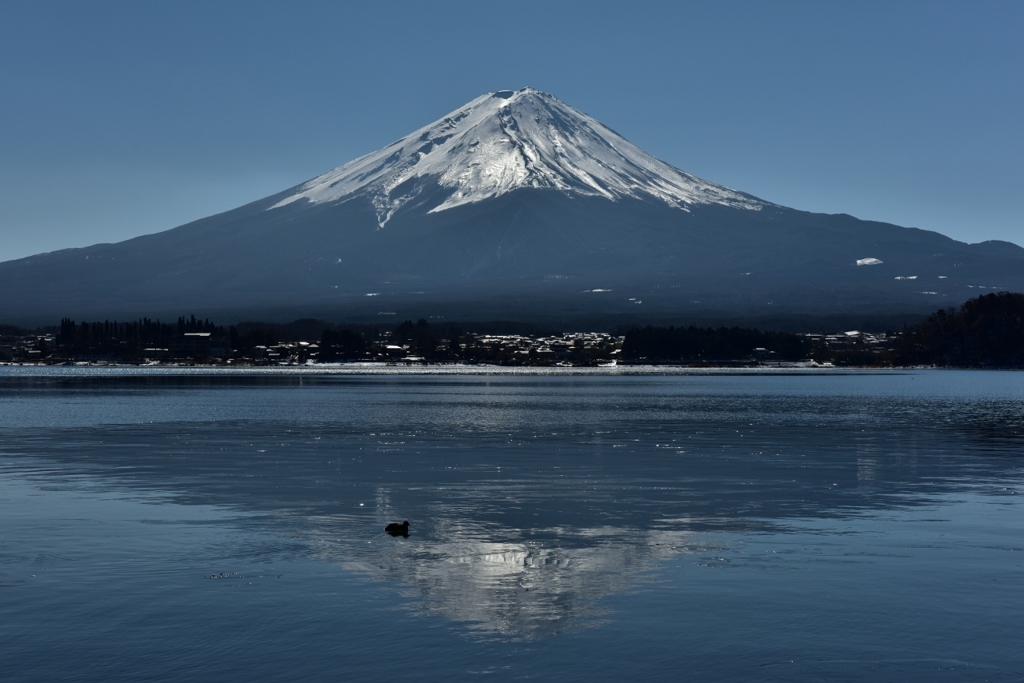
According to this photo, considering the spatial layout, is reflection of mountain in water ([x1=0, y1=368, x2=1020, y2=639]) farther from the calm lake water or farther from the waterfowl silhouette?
the waterfowl silhouette

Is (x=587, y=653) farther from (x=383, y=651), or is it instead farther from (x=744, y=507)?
(x=744, y=507)

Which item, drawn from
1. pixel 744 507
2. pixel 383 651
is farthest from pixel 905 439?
pixel 383 651

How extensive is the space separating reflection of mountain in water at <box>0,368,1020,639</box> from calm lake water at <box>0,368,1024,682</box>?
182mm

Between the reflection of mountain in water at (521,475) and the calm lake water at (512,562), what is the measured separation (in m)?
0.18

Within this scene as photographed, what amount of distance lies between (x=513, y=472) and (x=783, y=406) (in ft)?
183

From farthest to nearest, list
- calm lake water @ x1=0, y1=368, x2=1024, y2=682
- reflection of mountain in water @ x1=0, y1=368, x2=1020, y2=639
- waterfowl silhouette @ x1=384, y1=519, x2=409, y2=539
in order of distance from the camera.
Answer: waterfowl silhouette @ x1=384, y1=519, x2=409, y2=539
reflection of mountain in water @ x1=0, y1=368, x2=1020, y2=639
calm lake water @ x1=0, y1=368, x2=1024, y2=682

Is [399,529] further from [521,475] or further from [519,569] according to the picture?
[521,475]

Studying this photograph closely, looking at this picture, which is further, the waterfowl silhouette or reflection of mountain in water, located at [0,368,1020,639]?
the waterfowl silhouette

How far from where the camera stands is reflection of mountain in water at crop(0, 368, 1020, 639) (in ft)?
86.8

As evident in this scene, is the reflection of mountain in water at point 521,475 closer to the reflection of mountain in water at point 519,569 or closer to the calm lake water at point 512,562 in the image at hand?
the reflection of mountain in water at point 519,569

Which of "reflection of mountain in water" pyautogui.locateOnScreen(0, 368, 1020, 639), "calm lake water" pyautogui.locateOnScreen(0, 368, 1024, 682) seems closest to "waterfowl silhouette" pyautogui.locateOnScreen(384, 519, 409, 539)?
"calm lake water" pyautogui.locateOnScreen(0, 368, 1024, 682)

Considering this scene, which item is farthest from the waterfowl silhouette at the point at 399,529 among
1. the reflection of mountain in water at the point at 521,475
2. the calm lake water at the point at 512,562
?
the reflection of mountain in water at the point at 521,475

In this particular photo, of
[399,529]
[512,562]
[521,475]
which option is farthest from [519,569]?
[521,475]

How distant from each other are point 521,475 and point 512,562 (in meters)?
17.3
